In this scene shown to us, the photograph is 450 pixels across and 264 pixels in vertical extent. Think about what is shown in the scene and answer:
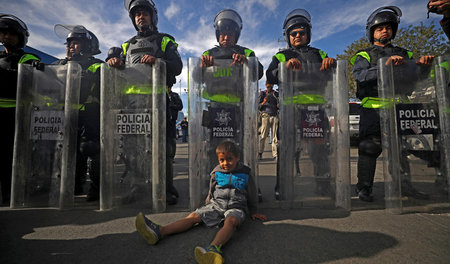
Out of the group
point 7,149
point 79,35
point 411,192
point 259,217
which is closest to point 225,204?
point 259,217

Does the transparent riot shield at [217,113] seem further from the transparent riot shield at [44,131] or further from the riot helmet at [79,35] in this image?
the riot helmet at [79,35]

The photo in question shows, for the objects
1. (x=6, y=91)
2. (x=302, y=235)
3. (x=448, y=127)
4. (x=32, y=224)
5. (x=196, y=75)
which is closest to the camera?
(x=302, y=235)

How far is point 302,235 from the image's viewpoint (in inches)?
63.6

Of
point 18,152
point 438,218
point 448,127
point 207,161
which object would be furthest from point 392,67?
point 18,152

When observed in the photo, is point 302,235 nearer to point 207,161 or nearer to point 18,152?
point 207,161

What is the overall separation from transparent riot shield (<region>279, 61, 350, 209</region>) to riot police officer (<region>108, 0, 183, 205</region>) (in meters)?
1.36

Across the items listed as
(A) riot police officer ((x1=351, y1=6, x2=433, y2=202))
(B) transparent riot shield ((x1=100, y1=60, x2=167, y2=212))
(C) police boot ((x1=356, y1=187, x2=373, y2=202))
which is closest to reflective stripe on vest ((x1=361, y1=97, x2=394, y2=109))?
(A) riot police officer ((x1=351, y1=6, x2=433, y2=202))

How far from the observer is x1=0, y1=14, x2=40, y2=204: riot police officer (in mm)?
2555

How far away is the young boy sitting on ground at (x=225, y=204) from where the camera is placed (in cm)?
154

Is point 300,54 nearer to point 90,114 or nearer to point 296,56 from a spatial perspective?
point 296,56

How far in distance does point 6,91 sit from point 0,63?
0.38m

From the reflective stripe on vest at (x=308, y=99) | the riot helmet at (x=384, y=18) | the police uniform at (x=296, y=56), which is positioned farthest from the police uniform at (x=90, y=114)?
the riot helmet at (x=384, y=18)

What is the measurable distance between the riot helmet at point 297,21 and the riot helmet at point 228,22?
0.66 metres

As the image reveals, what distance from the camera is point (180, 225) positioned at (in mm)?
1659
